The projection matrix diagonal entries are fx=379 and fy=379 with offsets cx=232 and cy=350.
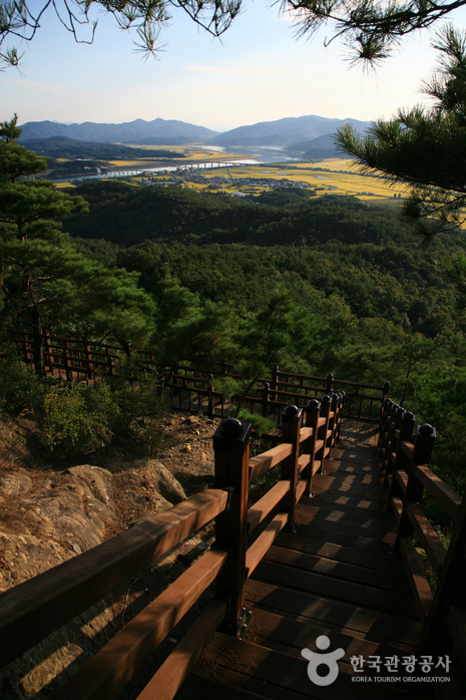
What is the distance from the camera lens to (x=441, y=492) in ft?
5.59

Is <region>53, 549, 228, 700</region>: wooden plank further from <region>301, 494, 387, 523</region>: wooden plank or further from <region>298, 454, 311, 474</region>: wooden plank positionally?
<region>301, 494, 387, 523</region>: wooden plank

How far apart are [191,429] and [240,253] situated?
145 feet

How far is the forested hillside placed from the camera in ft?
22.9

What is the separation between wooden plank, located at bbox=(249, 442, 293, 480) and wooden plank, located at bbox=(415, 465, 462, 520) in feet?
2.38

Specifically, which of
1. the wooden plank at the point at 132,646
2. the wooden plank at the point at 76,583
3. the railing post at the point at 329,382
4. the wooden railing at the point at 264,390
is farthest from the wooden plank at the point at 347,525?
the railing post at the point at 329,382

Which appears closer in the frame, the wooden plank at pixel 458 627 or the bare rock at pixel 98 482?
the wooden plank at pixel 458 627

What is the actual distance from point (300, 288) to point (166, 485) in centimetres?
3117

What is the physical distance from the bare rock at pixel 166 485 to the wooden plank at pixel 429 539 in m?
2.19

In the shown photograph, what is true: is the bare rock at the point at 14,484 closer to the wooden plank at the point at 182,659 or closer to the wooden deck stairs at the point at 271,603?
the wooden deck stairs at the point at 271,603

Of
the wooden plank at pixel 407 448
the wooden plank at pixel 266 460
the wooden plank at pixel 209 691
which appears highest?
the wooden plank at pixel 266 460

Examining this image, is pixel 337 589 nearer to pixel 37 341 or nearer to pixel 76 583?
pixel 76 583

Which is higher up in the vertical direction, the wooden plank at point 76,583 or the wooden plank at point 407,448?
the wooden plank at point 76,583

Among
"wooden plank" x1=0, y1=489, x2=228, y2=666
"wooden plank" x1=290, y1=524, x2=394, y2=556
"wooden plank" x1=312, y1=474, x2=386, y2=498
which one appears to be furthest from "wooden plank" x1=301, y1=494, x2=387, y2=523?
"wooden plank" x1=0, y1=489, x2=228, y2=666

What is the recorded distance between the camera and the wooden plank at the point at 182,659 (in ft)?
3.67
